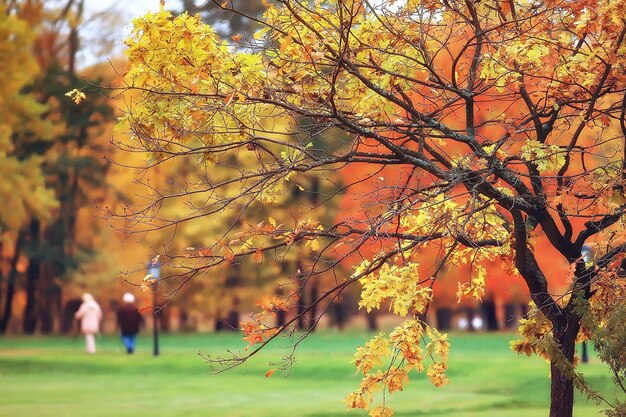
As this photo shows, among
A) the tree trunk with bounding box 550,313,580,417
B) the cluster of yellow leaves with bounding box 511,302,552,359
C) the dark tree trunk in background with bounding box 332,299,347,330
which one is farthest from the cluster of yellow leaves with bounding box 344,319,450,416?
the dark tree trunk in background with bounding box 332,299,347,330

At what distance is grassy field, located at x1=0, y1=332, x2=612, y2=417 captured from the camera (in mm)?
21500

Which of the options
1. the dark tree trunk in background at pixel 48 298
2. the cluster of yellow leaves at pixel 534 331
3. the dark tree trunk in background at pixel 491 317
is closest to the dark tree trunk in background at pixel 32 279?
the dark tree trunk in background at pixel 48 298

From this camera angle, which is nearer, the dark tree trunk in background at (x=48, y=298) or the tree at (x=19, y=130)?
the tree at (x=19, y=130)

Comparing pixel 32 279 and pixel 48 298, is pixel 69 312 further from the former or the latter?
pixel 32 279

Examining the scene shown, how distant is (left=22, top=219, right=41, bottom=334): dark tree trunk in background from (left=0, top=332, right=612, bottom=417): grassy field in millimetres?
12529

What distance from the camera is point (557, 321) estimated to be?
488 inches

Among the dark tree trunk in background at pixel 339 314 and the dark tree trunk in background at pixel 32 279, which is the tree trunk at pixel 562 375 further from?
the dark tree trunk in background at pixel 339 314

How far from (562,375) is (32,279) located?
40.9 m

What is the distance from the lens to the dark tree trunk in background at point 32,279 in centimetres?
4948

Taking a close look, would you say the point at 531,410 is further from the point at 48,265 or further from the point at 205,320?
the point at 205,320

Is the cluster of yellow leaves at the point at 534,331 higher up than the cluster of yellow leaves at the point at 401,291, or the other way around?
the cluster of yellow leaves at the point at 401,291

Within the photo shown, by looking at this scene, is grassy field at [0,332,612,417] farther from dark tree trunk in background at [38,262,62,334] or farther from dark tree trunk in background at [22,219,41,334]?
dark tree trunk in background at [38,262,62,334]

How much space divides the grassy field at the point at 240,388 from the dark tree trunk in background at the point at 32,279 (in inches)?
493

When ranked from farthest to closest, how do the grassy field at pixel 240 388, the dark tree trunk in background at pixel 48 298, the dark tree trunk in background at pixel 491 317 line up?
the dark tree trunk in background at pixel 491 317
the dark tree trunk in background at pixel 48 298
the grassy field at pixel 240 388
